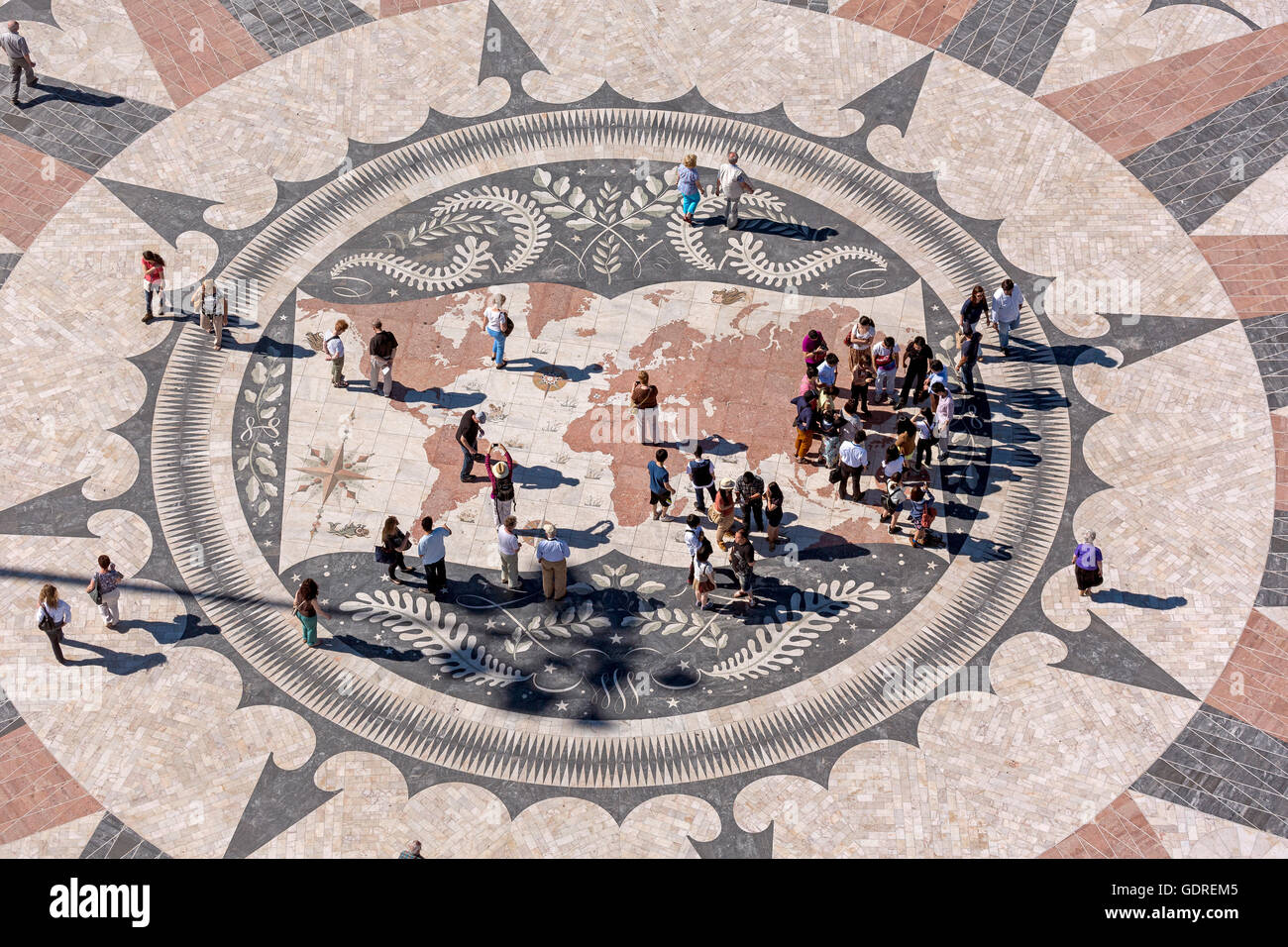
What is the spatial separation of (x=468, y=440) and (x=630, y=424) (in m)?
4.11

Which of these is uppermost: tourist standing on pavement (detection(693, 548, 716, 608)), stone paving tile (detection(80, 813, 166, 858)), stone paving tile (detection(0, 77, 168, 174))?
stone paving tile (detection(0, 77, 168, 174))

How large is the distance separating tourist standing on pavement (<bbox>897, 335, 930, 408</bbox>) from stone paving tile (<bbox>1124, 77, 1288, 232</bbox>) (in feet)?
29.2

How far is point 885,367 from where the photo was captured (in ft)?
122

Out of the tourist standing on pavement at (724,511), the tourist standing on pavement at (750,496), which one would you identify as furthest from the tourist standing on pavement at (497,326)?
the tourist standing on pavement at (750,496)

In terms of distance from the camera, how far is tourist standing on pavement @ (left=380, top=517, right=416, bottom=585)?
3409cm

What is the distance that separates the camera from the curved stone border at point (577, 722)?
3288cm

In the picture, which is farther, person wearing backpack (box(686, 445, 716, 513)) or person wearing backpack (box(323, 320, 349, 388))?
person wearing backpack (box(323, 320, 349, 388))

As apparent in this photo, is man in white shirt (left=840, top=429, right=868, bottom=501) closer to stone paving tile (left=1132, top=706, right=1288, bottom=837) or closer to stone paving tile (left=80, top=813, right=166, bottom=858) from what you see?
stone paving tile (left=1132, top=706, right=1288, bottom=837)

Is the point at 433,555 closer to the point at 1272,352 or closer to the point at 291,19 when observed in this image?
the point at 291,19

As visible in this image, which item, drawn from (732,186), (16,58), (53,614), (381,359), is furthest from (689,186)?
(16,58)

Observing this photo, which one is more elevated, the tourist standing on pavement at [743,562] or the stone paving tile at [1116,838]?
the tourist standing on pavement at [743,562]

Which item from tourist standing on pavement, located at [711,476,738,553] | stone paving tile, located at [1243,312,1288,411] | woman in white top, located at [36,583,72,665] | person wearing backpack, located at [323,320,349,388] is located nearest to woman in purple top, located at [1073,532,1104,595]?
stone paving tile, located at [1243,312,1288,411]

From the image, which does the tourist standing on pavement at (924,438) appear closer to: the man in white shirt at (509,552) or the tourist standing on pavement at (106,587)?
the man in white shirt at (509,552)

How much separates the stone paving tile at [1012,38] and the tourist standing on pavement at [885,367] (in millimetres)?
10511
